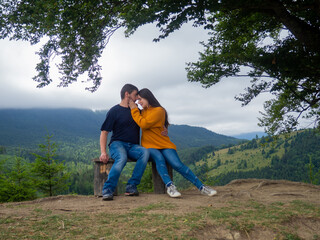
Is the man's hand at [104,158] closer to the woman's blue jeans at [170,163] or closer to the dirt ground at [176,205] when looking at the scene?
the dirt ground at [176,205]

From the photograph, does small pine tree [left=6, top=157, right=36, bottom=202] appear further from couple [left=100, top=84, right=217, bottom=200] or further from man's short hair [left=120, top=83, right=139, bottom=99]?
man's short hair [left=120, top=83, right=139, bottom=99]

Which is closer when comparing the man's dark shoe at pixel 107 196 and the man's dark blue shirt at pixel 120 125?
the man's dark shoe at pixel 107 196

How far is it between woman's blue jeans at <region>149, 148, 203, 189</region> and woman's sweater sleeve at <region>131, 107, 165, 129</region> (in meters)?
0.63

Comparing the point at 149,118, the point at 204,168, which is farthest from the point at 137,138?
the point at 204,168

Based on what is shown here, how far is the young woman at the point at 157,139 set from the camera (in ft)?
20.7

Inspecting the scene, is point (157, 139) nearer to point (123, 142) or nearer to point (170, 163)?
point (170, 163)

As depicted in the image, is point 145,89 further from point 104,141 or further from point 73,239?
point 73,239

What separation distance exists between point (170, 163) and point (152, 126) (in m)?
0.97

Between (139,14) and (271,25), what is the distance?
6903 mm

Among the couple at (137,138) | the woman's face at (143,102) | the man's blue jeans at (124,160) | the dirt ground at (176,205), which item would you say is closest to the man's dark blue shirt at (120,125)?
the couple at (137,138)

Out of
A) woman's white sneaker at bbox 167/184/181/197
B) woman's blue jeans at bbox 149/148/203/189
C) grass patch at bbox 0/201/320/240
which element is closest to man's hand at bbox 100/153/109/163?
woman's blue jeans at bbox 149/148/203/189

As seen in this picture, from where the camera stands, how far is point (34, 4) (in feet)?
24.2

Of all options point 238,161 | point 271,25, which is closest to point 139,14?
point 271,25

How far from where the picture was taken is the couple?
6344 mm
